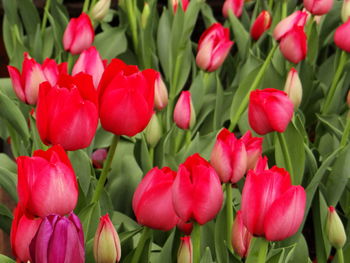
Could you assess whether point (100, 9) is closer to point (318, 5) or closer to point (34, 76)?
point (318, 5)

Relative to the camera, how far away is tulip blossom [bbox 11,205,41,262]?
0.51 m

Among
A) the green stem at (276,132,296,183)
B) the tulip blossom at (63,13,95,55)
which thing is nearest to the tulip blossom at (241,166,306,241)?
the green stem at (276,132,296,183)

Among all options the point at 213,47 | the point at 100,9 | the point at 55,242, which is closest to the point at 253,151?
the point at 55,242

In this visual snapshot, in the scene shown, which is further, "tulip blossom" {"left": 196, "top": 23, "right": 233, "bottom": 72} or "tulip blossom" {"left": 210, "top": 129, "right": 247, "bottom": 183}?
"tulip blossom" {"left": 196, "top": 23, "right": 233, "bottom": 72}

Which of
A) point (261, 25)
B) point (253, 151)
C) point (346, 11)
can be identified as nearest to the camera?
point (253, 151)

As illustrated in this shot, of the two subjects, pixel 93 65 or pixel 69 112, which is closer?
pixel 69 112

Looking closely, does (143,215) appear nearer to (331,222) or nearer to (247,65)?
(331,222)

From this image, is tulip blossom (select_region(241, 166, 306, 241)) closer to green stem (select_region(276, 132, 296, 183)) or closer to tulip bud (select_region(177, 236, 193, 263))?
tulip bud (select_region(177, 236, 193, 263))

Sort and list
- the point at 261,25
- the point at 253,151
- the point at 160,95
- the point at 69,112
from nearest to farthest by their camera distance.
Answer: the point at 69,112, the point at 253,151, the point at 160,95, the point at 261,25

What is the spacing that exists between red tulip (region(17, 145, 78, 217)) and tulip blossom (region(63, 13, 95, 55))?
1.89 ft

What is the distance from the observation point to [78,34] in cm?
105

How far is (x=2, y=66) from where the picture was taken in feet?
6.93

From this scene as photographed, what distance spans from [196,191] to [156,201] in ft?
0.11

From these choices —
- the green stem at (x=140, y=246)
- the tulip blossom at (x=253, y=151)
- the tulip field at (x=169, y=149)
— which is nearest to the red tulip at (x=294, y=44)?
the tulip field at (x=169, y=149)
